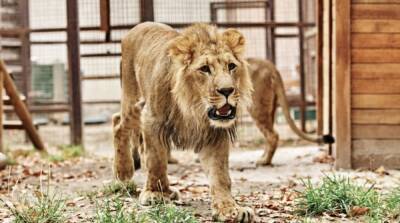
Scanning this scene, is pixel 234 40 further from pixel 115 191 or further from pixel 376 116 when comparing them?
pixel 376 116

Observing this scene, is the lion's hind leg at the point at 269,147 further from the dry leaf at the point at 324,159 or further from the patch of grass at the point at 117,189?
the patch of grass at the point at 117,189

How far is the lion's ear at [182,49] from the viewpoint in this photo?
13.2 feet

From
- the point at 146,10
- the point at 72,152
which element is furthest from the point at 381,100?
the point at 72,152

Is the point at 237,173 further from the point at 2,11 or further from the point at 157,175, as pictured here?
the point at 2,11

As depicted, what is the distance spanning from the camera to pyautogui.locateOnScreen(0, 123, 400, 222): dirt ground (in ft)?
13.9

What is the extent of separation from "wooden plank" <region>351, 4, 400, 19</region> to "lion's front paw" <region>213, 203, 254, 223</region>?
301 cm

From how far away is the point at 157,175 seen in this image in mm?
4418

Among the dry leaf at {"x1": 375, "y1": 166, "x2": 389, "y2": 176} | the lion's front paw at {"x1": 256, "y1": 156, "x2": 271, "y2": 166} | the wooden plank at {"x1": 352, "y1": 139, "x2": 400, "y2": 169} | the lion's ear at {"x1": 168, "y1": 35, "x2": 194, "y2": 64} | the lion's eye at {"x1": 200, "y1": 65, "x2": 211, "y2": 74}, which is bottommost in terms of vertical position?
the lion's front paw at {"x1": 256, "y1": 156, "x2": 271, "y2": 166}

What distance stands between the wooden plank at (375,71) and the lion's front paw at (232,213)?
282cm

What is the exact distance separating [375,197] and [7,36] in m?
6.54

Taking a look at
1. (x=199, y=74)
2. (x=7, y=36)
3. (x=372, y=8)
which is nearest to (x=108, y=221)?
(x=199, y=74)

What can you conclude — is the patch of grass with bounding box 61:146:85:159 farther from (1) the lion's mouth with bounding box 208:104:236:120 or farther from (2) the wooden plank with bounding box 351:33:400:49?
(1) the lion's mouth with bounding box 208:104:236:120

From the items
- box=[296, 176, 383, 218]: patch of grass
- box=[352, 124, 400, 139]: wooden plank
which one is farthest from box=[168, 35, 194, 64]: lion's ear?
box=[352, 124, 400, 139]: wooden plank

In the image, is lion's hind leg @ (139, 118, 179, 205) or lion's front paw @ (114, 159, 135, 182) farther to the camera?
lion's front paw @ (114, 159, 135, 182)
